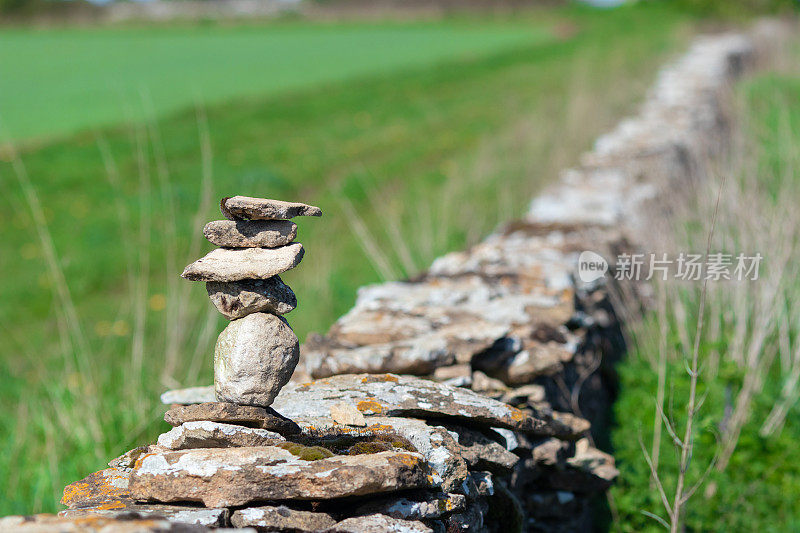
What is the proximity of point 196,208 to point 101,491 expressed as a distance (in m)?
7.71

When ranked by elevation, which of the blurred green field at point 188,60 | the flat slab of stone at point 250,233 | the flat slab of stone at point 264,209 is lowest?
the flat slab of stone at point 250,233

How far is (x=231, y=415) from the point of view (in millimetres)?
2037

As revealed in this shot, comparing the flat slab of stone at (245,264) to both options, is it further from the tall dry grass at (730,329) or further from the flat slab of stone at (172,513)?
the tall dry grass at (730,329)

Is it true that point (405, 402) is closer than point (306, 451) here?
No

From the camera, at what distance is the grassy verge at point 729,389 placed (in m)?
3.57

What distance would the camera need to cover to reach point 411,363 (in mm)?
2936

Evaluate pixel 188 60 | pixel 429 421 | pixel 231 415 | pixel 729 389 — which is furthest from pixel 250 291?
pixel 188 60

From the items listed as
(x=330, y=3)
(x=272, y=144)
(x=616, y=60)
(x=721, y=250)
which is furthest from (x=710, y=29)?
(x=330, y=3)

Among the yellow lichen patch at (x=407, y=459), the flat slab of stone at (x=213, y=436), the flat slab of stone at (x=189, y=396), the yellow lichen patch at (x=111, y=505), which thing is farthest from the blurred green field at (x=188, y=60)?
the yellow lichen patch at (x=407, y=459)

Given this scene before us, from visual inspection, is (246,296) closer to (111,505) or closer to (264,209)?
(264,209)

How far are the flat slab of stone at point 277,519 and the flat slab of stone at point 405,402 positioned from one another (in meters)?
0.50

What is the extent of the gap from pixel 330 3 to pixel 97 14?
660 inches

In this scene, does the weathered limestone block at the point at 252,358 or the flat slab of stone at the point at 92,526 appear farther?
the weathered limestone block at the point at 252,358

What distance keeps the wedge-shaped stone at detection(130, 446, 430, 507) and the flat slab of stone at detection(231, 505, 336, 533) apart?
0.03 m
